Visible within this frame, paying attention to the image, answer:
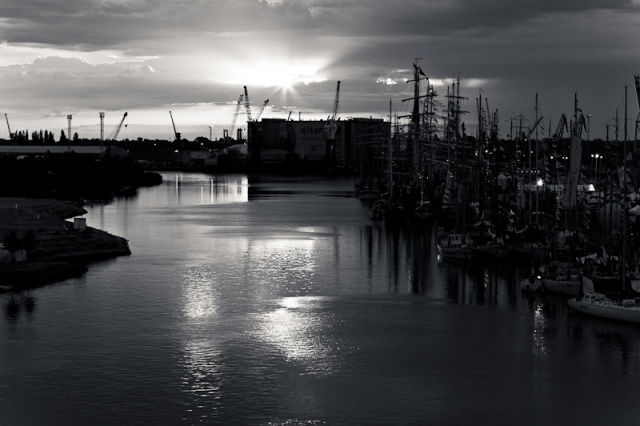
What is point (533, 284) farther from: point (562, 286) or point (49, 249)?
point (49, 249)

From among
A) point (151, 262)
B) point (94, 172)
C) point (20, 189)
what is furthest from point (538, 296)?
point (94, 172)

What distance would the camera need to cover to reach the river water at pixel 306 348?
16.4m

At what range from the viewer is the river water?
1639 centimetres

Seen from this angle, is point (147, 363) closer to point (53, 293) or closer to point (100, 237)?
point (53, 293)

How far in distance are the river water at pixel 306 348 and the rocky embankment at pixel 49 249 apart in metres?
0.89

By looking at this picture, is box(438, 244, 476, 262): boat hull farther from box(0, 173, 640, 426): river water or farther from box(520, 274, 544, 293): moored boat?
box(520, 274, 544, 293): moored boat

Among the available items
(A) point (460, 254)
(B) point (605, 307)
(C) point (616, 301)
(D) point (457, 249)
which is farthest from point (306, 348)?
(D) point (457, 249)

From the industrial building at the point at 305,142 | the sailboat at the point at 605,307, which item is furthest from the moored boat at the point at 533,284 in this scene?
the industrial building at the point at 305,142

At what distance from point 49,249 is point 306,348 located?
580 inches

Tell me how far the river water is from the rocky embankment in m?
0.89

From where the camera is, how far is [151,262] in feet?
109

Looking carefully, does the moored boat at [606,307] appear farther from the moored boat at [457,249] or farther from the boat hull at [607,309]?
the moored boat at [457,249]

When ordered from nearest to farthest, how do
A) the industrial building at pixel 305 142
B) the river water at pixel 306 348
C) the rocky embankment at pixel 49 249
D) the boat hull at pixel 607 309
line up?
the river water at pixel 306 348
the boat hull at pixel 607 309
the rocky embankment at pixel 49 249
the industrial building at pixel 305 142

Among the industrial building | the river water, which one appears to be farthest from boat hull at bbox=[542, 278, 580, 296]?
the industrial building
